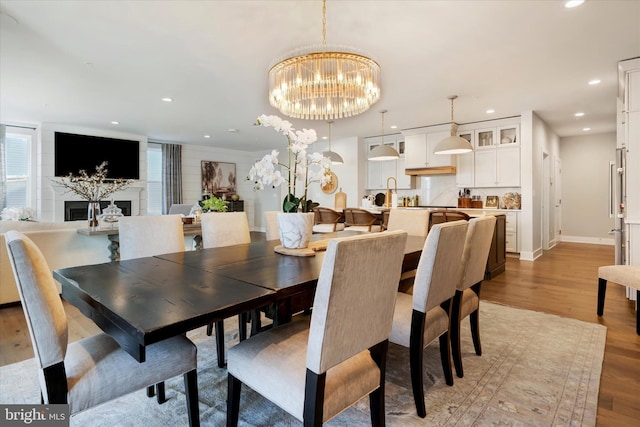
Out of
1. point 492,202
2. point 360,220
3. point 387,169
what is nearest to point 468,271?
point 360,220

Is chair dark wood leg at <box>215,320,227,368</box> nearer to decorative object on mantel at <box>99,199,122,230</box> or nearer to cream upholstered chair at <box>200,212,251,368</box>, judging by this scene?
cream upholstered chair at <box>200,212,251,368</box>

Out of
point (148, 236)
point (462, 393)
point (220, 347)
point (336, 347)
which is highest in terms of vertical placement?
point (148, 236)

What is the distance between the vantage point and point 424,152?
6699mm

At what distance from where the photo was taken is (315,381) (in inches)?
40.6

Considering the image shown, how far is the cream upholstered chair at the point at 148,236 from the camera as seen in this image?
2209 millimetres

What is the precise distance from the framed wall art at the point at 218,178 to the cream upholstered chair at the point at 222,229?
670cm

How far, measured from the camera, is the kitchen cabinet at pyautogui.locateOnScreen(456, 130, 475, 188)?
634 centimetres

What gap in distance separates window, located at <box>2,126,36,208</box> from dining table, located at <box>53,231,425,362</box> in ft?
21.8

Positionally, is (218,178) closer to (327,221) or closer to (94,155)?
(94,155)

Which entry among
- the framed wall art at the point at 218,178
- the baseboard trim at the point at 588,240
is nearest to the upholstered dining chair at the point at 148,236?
the framed wall art at the point at 218,178

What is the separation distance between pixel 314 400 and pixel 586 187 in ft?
29.7

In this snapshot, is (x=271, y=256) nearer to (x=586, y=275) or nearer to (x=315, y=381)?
(x=315, y=381)

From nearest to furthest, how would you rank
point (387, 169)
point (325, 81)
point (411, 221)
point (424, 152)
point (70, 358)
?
point (70, 358)
point (325, 81)
point (411, 221)
point (424, 152)
point (387, 169)

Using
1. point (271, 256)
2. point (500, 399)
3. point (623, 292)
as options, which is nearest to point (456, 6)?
point (271, 256)
